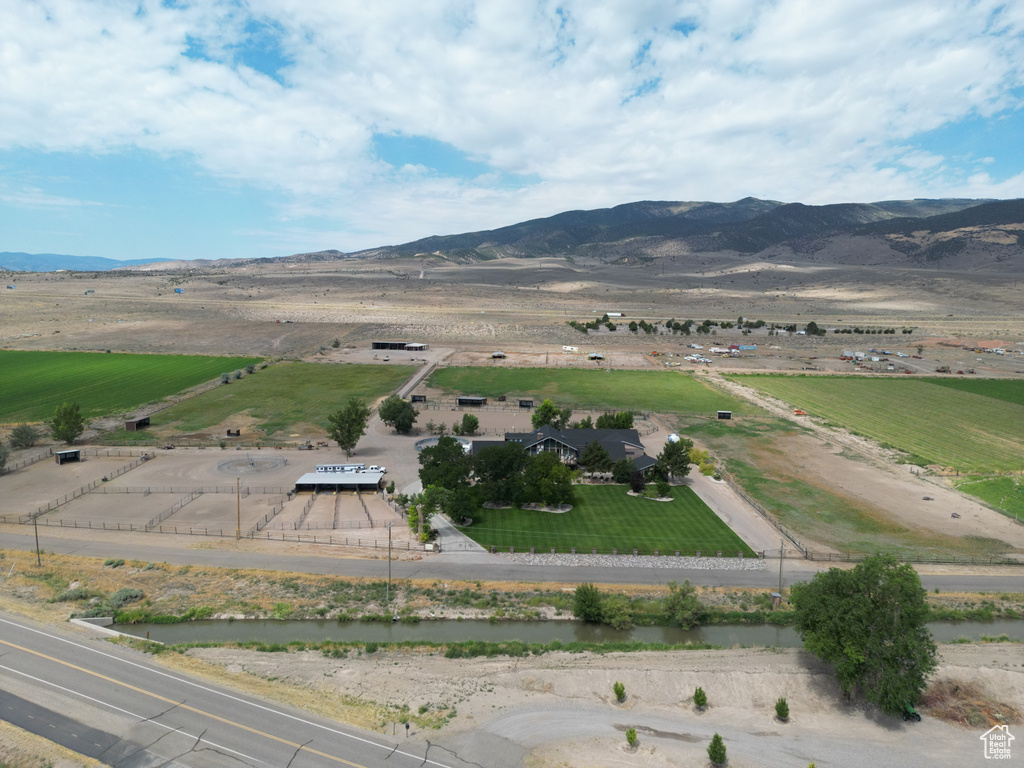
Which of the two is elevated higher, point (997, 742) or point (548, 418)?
point (548, 418)

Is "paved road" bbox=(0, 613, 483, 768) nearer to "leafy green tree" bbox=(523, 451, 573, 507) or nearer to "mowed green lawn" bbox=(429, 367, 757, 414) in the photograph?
"leafy green tree" bbox=(523, 451, 573, 507)

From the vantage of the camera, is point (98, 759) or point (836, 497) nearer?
point (98, 759)

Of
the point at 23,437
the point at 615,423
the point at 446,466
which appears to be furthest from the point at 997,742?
the point at 23,437

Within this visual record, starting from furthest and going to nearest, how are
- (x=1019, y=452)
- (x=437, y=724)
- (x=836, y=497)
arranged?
(x=1019, y=452) → (x=836, y=497) → (x=437, y=724)

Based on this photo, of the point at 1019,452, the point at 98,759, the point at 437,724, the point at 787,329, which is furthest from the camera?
the point at 787,329

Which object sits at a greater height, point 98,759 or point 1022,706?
point 98,759

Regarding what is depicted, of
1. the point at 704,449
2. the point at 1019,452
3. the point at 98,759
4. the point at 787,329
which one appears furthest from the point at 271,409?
the point at 787,329

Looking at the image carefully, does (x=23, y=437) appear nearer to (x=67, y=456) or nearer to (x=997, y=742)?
(x=67, y=456)

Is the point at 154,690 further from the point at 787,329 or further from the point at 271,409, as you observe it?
the point at 787,329

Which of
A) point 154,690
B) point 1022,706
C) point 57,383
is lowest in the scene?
point 1022,706
